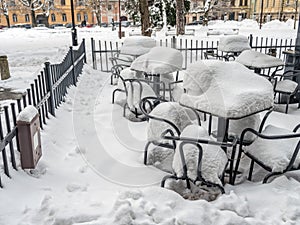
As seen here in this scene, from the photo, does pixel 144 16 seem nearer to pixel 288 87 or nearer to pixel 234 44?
pixel 234 44

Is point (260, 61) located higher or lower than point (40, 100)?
higher

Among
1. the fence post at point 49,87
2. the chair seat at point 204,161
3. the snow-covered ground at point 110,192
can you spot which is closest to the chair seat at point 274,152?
the snow-covered ground at point 110,192

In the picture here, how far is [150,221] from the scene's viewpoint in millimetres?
2543

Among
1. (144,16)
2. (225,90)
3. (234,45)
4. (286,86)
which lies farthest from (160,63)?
(144,16)

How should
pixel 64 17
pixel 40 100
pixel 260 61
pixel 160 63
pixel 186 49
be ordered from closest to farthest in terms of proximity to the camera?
pixel 40 100 < pixel 160 63 < pixel 260 61 < pixel 186 49 < pixel 64 17

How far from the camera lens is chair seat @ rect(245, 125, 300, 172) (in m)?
3.06

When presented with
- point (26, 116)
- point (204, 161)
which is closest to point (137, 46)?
point (26, 116)

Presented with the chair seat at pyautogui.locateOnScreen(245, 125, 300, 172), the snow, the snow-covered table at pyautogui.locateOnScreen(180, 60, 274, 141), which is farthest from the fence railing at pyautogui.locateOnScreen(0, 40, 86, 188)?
the chair seat at pyautogui.locateOnScreen(245, 125, 300, 172)

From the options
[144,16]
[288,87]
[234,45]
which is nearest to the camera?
[288,87]

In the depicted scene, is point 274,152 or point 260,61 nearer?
point 274,152

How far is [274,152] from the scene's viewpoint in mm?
3150

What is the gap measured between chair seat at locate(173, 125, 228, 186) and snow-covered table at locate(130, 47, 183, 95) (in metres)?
2.55

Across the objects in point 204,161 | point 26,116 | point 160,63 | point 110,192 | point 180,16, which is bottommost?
point 110,192

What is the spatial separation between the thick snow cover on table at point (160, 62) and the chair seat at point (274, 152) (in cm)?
261
